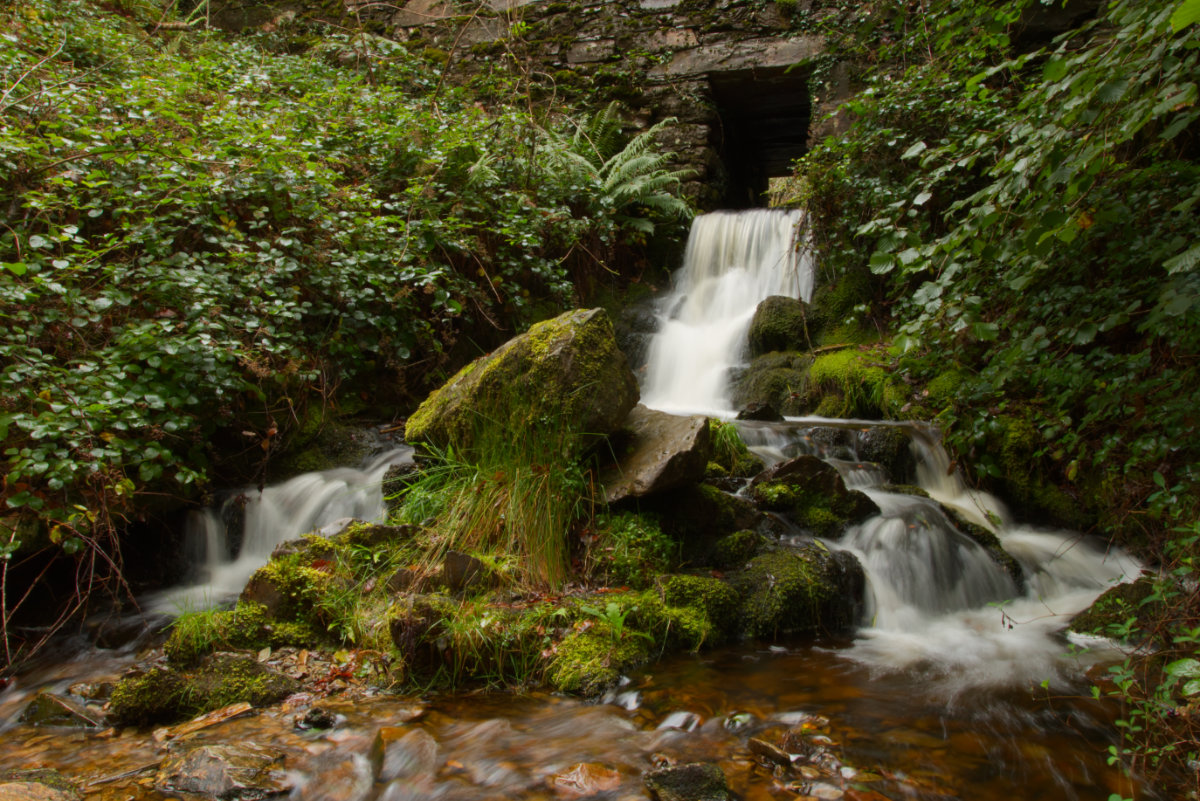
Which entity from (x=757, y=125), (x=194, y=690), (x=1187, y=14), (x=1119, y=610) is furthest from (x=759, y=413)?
(x=757, y=125)

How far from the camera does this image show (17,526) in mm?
3311

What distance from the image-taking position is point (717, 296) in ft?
26.6

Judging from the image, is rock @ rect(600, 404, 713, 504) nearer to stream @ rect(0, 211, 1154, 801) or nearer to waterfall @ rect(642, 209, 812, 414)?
stream @ rect(0, 211, 1154, 801)

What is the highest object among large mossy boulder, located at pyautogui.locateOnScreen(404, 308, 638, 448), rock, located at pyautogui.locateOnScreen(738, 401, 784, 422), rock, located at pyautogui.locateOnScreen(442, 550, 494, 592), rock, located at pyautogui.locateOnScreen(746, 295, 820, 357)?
rock, located at pyautogui.locateOnScreen(746, 295, 820, 357)

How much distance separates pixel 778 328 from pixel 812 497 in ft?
10.5

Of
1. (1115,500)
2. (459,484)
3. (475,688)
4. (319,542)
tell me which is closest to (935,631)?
(1115,500)

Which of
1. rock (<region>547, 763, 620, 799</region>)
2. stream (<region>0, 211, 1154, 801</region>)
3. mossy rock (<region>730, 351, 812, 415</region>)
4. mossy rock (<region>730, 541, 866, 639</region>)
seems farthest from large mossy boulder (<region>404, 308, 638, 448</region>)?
mossy rock (<region>730, 351, 812, 415</region>)

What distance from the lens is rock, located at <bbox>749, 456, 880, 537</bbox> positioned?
4180 millimetres

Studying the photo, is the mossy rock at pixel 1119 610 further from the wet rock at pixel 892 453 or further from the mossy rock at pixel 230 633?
the mossy rock at pixel 230 633

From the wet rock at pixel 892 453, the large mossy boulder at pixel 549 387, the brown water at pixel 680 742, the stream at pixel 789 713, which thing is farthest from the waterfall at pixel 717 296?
the brown water at pixel 680 742

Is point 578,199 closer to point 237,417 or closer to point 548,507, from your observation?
point 237,417

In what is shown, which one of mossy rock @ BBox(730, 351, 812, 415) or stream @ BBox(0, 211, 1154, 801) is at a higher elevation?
mossy rock @ BBox(730, 351, 812, 415)

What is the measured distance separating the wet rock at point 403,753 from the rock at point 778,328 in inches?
220

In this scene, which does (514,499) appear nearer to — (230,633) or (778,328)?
(230,633)
